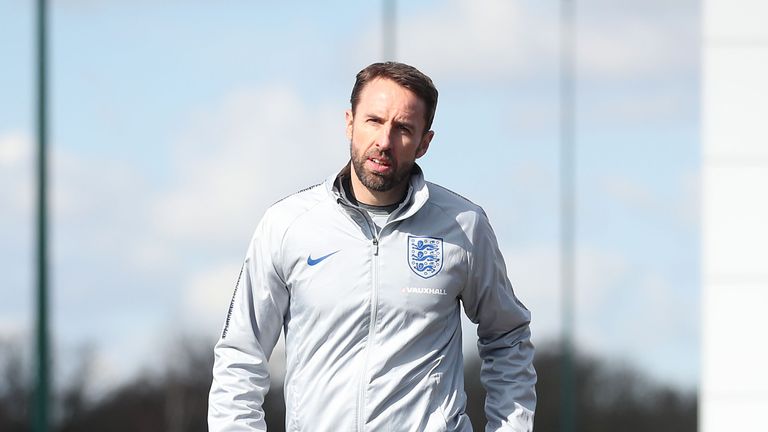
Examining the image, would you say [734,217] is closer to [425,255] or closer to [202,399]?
[425,255]

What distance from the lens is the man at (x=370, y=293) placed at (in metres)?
2.59

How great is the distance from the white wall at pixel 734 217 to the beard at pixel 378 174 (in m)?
3.09

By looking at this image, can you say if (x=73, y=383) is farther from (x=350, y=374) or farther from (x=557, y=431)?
(x=350, y=374)

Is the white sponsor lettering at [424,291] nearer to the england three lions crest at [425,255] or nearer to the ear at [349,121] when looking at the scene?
the england three lions crest at [425,255]

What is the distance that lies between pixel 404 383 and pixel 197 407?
9721mm

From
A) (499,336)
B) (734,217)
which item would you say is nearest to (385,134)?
(499,336)

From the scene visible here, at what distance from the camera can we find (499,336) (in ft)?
9.24

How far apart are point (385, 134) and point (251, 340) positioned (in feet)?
1.50

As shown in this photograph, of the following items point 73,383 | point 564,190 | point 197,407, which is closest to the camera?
point 73,383

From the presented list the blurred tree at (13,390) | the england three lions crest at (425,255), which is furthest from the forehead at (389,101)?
the blurred tree at (13,390)

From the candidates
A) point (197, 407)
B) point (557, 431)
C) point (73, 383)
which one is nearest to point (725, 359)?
point (557, 431)

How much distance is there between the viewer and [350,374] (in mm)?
2590

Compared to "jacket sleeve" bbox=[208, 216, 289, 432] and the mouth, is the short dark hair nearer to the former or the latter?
the mouth

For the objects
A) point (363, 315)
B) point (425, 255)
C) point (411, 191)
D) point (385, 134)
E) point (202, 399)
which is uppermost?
point (385, 134)
